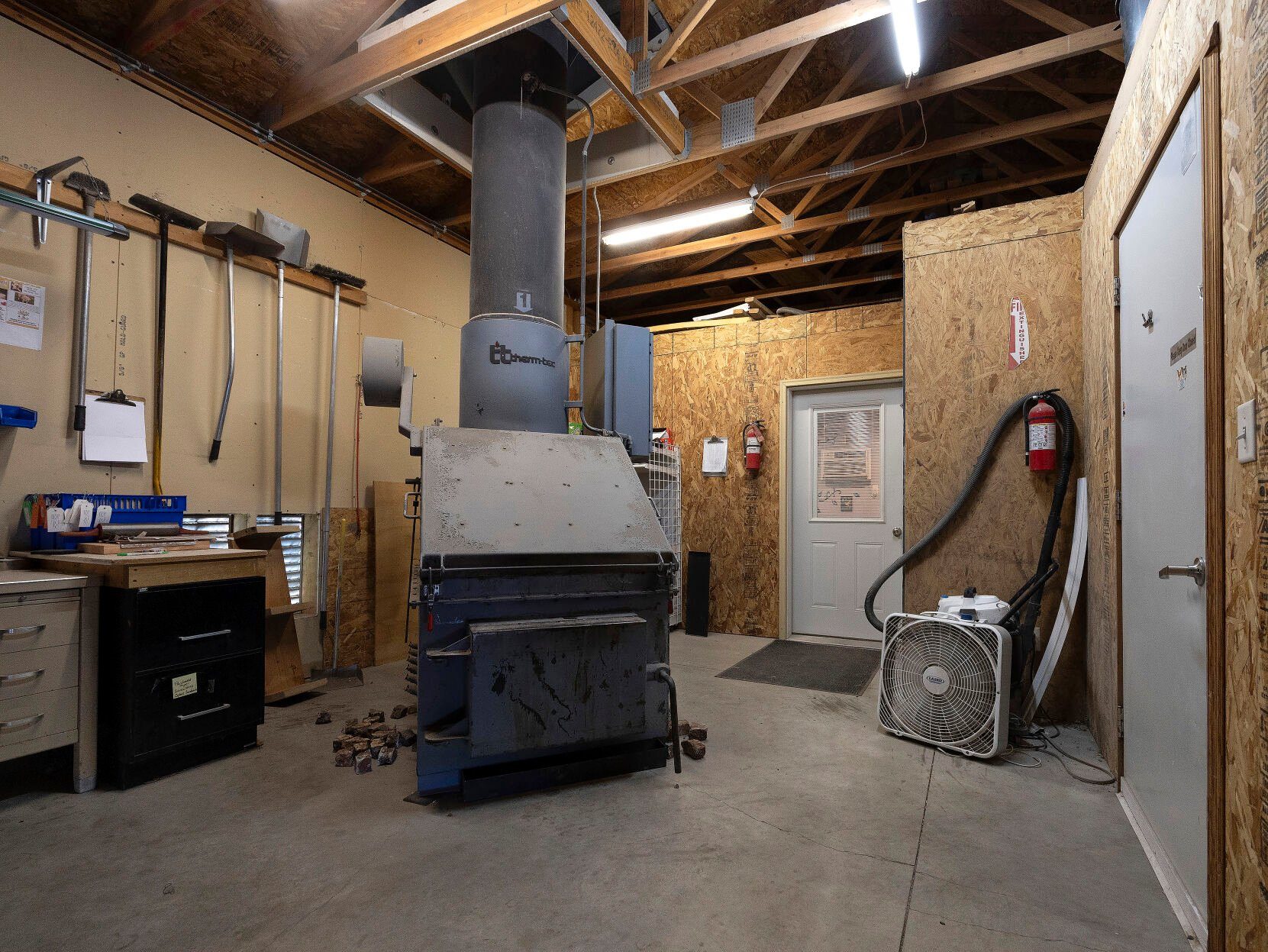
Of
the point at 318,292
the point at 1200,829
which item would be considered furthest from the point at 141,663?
the point at 1200,829

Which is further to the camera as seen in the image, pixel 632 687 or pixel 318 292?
pixel 318 292

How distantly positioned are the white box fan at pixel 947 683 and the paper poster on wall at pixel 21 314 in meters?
4.00

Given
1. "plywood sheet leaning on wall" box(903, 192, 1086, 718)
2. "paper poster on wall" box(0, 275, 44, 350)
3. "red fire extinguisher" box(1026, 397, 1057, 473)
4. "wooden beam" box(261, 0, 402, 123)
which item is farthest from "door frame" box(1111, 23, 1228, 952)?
"paper poster on wall" box(0, 275, 44, 350)

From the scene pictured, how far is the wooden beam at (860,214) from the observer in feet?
14.5

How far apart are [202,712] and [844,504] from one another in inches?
179

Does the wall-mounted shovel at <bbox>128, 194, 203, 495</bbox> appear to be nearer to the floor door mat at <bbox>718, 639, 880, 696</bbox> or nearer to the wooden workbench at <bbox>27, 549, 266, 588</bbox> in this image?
the wooden workbench at <bbox>27, 549, 266, 588</bbox>

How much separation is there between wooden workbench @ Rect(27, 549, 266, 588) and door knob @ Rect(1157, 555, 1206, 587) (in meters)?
3.26

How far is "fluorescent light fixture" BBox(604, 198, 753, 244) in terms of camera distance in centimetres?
438

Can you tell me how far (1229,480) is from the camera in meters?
1.40

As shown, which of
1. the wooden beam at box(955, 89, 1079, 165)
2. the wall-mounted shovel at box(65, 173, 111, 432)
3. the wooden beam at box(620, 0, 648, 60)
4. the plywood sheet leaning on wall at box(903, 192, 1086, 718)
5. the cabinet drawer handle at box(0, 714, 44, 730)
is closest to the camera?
the cabinet drawer handle at box(0, 714, 44, 730)

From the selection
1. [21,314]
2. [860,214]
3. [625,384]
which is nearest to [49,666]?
[21,314]

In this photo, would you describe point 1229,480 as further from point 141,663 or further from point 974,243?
point 141,663

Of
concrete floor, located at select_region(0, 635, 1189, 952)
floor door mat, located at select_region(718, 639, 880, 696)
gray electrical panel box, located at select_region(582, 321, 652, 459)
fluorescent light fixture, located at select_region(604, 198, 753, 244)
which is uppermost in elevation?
fluorescent light fixture, located at select_region(604, 198, 753, 244)

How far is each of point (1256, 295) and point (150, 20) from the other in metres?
4.17
